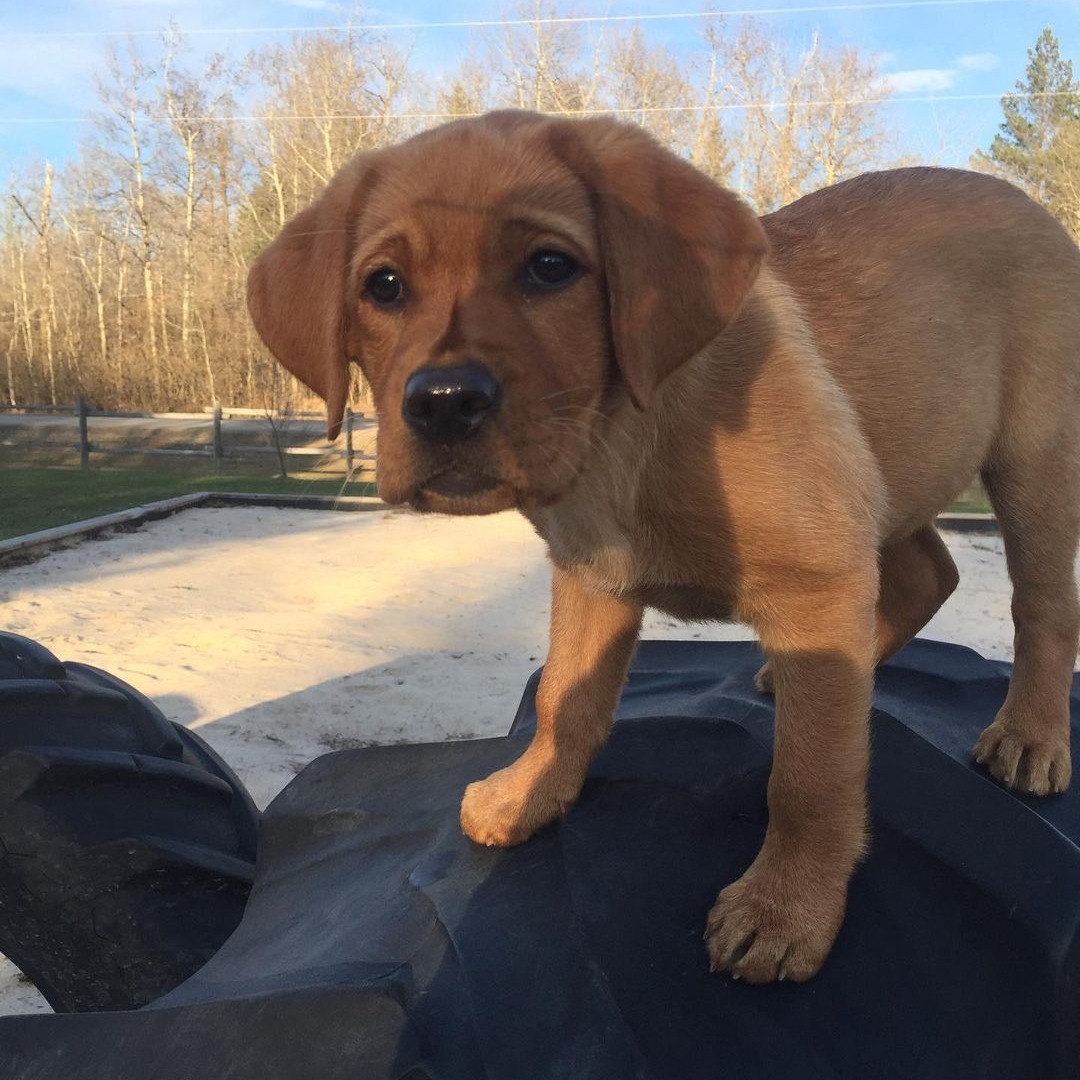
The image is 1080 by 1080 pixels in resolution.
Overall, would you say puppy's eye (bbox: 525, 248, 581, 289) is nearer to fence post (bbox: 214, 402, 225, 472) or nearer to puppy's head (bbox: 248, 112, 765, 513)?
puppy's head (bbox: 248, 112, 765, 513)

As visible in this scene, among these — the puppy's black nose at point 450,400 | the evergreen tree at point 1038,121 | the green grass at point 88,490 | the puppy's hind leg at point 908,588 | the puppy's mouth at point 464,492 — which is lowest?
the green grass at point 88,490

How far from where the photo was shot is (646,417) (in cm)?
176

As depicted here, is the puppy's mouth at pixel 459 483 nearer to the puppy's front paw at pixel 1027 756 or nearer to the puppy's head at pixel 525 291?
the puppy's head at pixel 525 291

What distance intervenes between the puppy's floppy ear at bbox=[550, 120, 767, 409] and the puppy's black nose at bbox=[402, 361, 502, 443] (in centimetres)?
29

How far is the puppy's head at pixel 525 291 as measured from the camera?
1.52 metres

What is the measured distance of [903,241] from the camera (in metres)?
2.34

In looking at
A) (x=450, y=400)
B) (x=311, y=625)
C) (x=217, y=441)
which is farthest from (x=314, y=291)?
(x=217, y=441)

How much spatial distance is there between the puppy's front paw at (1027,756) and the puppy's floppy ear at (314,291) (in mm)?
1486

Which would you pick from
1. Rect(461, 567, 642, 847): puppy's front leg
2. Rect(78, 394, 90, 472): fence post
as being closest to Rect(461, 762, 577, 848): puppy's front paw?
Rect(461, 567, 642, 847): puppy's front leg

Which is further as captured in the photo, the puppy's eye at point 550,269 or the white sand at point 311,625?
the white sand at point 311,625

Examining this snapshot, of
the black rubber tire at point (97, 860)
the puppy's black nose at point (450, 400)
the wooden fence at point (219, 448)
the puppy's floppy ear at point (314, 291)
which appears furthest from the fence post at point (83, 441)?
the puppy's black nose at point (450, 400)

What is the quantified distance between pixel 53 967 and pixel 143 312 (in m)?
31.7

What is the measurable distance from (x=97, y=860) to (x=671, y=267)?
1.56 meters

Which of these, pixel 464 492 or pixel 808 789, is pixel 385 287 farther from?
pixel 808 789
